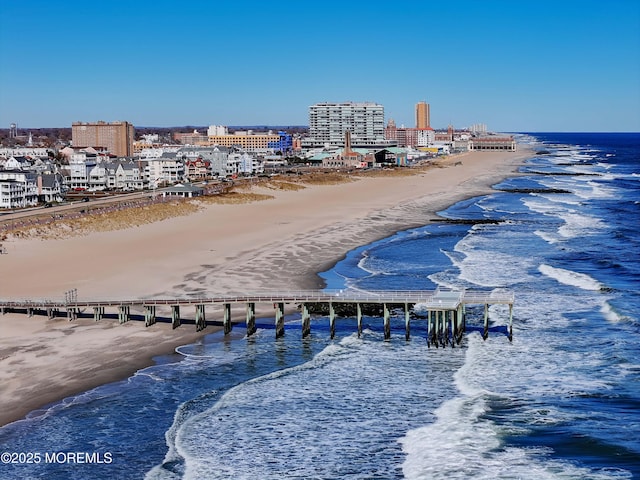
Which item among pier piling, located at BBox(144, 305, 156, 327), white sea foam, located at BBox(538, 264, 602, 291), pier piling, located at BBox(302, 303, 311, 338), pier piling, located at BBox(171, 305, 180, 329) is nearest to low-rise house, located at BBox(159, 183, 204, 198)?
white sea foam, located at BBox(538, 264, 602, 291)

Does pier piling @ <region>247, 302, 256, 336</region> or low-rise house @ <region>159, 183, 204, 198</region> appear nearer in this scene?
pier piling @ <region>247, 302, 256, 336</region>

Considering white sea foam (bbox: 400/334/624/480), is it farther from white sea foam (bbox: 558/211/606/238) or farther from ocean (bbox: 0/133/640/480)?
white sea foam (bbox: 558/211/606/238)

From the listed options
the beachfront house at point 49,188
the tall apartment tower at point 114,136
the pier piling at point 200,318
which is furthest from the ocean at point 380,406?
the tall apartment tower at point 114,136

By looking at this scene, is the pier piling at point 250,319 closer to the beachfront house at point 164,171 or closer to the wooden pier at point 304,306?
the wooden pier at point 304,306

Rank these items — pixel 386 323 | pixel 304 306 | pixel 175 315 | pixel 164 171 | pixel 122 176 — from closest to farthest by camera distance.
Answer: pixel 386 323 < pixel 304 306 < pixel 175 315 < pixel 122 176 < pixel 164 171

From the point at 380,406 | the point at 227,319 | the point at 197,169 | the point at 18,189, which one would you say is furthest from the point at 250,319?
the point at 197,169

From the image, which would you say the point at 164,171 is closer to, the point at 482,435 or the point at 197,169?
the point at 197,169

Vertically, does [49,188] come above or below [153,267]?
above
